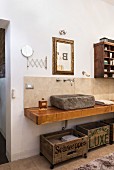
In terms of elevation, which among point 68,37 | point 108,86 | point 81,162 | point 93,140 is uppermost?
point 68,37

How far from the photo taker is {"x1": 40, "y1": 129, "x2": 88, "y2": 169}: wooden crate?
2059mm

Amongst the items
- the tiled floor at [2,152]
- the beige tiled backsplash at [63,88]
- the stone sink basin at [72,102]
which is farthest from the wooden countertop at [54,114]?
the tiled floor at [2,152]

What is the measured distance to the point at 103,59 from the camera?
2.88 meters

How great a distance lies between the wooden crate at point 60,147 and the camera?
81.0 inches

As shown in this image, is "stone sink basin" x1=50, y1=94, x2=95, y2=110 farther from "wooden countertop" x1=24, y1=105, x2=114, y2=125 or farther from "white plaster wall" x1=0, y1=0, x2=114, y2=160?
"white plaster wall" x1=0, y1=0, x2=114, y2=160

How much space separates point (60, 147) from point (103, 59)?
6.01ft

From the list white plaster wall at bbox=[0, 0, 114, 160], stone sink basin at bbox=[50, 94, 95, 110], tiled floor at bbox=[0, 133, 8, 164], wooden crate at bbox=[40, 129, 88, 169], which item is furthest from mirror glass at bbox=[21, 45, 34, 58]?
tiled floor at bbox=[0, 133, 8, 164]

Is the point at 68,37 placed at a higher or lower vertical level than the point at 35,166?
higher

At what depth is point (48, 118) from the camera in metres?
1.93

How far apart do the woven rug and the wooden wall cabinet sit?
58.8 inches

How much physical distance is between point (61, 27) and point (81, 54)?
65 cm

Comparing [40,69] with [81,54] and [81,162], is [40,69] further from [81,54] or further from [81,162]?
[81,162]

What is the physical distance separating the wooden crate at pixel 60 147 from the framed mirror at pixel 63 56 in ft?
3.70

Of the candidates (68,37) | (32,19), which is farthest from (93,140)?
(32,19)
